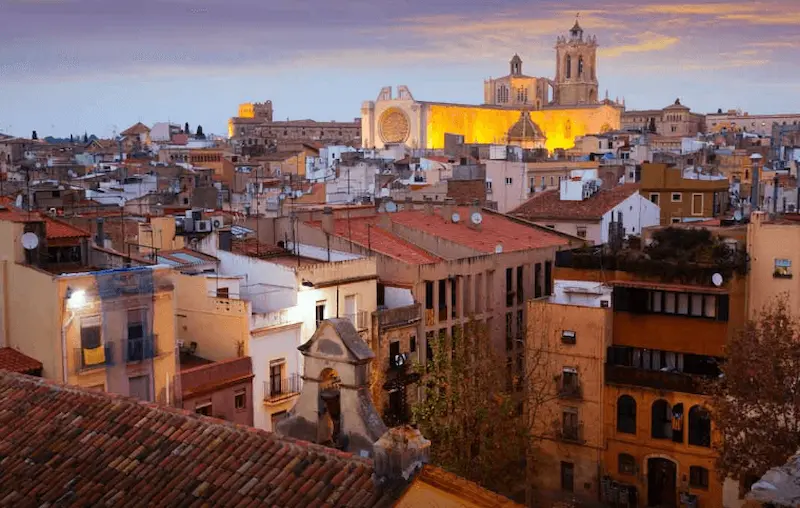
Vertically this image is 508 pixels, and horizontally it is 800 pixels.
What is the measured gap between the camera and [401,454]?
8031 millimetres

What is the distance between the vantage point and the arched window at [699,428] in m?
22.7

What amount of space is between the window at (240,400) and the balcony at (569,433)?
778cm

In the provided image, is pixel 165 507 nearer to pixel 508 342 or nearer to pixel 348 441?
pixel 348 441

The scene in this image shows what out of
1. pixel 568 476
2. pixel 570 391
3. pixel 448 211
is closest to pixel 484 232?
pixel 448 211

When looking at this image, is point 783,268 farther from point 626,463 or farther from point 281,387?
point 281,387

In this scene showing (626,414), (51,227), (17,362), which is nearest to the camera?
(17,362)

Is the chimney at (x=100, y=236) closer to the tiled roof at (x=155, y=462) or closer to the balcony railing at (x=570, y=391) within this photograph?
the balcony railing at (x=570, y=391)

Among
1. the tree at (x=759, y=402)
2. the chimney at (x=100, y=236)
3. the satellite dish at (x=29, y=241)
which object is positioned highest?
the satellite dish at (x=29, y=241)

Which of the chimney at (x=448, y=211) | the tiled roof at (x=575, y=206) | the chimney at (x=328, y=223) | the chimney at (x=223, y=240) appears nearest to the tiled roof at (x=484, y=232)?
the chimney at (x=448, y=211)

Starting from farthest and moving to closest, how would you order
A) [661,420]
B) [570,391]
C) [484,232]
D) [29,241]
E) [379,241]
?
[484,232] < [379,241] < [570,391] < [661,420] < [29,241]

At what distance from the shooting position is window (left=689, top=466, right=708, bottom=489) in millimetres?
22938

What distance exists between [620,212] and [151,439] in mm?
27712

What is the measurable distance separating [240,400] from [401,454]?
13.7 m

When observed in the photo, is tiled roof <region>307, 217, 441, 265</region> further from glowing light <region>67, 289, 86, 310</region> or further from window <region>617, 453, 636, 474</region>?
glowing light <region>67, 289, 86, 310</region>
